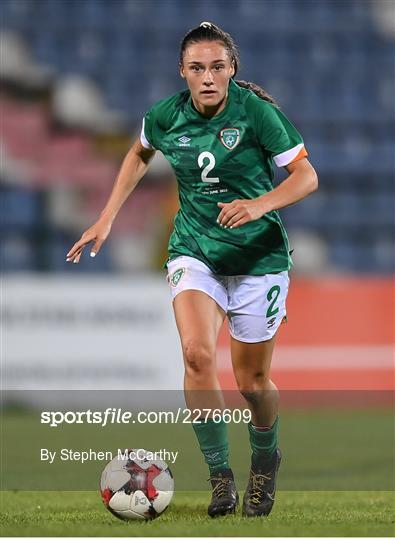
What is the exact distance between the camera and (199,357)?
4277mm

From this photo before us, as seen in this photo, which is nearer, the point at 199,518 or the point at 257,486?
the point at 199,518

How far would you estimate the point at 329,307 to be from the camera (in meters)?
Result: 11.3

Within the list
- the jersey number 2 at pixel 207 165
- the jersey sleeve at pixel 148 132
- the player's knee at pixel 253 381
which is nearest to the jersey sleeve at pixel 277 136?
the jersey number 2 at pixel 207 165

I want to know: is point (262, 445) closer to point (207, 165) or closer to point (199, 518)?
point (199, 518)

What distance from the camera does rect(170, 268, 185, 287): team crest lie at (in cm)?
451

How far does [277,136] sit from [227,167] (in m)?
0.24

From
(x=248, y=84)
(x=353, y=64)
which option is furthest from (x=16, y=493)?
(x=353, y=64)

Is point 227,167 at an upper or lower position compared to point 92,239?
upper

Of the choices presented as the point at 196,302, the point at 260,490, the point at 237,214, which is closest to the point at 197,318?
the point at 196,302

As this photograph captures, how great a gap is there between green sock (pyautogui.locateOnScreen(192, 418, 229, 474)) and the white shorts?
0.38m

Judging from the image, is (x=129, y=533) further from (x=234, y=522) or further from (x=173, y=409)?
(x=173, y=409)

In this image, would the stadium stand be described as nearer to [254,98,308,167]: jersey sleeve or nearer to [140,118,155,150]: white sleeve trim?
[140,118,155,150]: white sleeve trim

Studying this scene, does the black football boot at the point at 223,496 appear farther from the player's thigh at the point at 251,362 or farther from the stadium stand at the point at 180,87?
the stadium stand at the point at 180,87

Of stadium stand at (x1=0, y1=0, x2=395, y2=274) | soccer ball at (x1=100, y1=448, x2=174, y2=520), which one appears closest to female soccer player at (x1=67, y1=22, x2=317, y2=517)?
soccer ball at (x1=100, y1=448, x2=174, y2=520)
